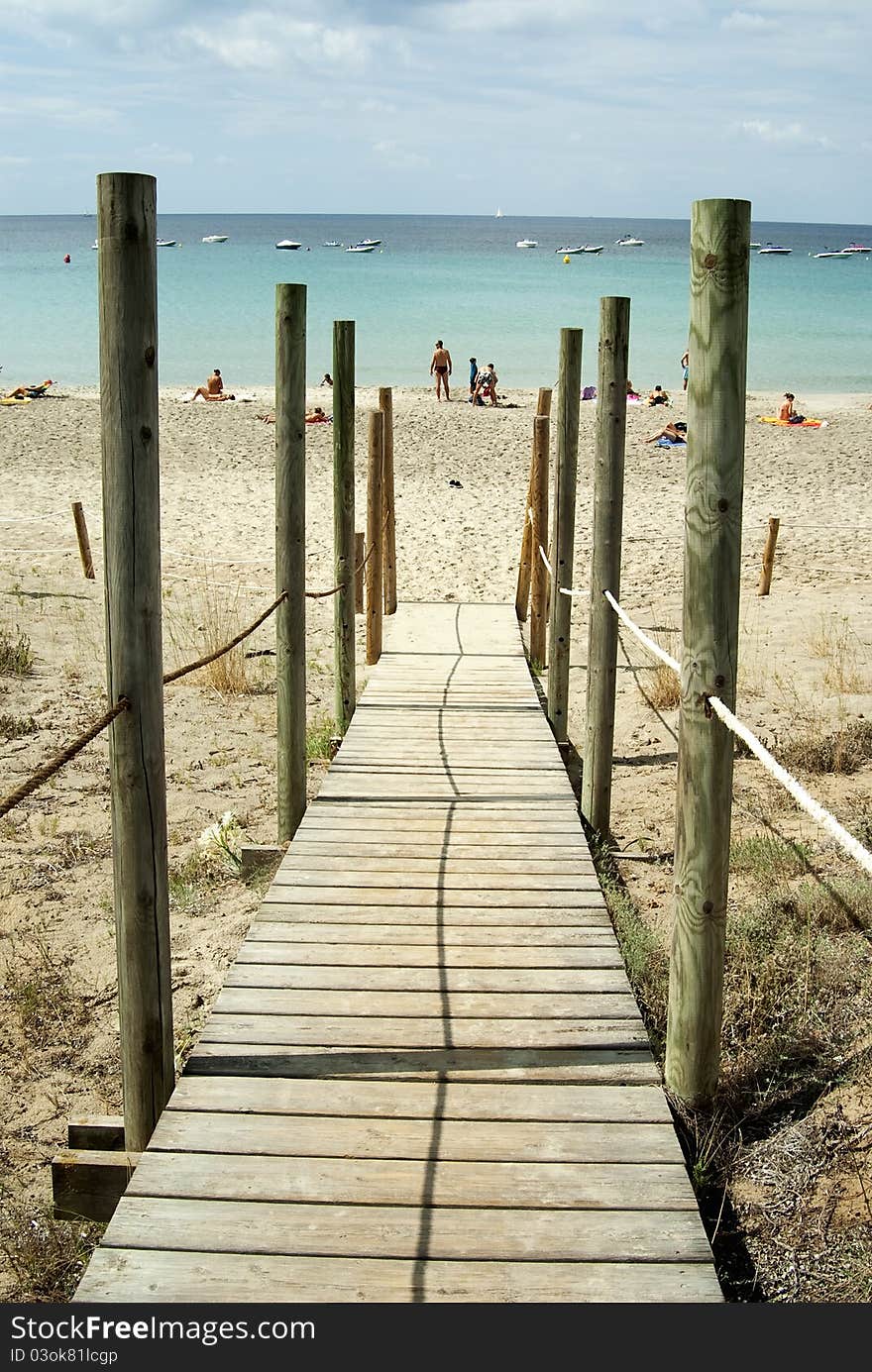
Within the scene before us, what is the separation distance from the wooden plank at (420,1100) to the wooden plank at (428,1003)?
353mm

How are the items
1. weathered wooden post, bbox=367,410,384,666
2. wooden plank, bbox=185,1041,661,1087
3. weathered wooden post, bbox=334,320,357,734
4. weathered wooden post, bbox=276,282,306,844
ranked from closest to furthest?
wooden plank, bbox=185,1041,661,1087, weathered wooden post, bbox=276,282,306,844, weathered wooden post, bbox=334,320,357,734, weathered wooden post, bbox=367,410,384,666

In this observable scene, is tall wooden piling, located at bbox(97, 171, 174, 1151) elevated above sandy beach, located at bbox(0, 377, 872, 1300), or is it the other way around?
tall wooden piling, located at bbox(97, 171, 174, 1151)

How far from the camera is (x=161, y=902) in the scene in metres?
3.01

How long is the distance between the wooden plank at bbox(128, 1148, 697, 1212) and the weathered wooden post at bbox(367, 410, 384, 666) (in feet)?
18.3

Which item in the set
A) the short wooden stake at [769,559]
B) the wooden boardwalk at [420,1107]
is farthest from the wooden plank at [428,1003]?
the short wooden stake at [769,559]

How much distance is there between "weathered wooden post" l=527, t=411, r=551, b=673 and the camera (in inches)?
331

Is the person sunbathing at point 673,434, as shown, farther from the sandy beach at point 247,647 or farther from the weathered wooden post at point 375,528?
the weathered wooden post at point 375,528

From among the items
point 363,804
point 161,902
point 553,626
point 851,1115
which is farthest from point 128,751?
point 553,626

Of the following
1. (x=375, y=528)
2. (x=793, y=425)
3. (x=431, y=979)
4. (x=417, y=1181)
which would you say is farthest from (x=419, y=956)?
(x=793, y=425)

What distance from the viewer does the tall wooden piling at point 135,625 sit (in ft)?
9.05

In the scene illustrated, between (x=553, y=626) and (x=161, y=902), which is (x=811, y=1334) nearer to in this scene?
(x=161, y=902)

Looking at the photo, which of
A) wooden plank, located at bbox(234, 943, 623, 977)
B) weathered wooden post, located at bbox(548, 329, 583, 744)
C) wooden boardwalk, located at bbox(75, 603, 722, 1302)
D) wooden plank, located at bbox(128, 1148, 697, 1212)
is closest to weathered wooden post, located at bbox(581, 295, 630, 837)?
wooden boardwalk, located at bbox(75, 603, 722, 1302)

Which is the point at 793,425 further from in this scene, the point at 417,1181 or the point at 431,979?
the point at 417,1181

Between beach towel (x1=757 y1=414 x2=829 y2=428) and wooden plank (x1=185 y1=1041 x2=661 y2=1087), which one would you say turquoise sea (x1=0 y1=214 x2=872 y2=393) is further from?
wooden plank (x1=185 y1=1041 x2=661 y2=1087)
